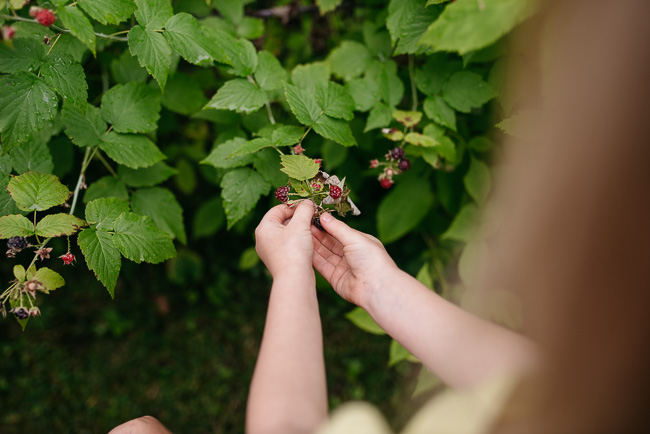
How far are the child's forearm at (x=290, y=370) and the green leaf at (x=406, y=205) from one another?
973mm

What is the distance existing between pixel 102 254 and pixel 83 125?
55cm

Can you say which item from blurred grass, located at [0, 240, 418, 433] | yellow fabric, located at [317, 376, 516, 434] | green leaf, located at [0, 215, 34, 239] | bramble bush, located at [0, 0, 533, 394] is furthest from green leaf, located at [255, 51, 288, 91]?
blurred grass, located at [0, 240, 418, 433]

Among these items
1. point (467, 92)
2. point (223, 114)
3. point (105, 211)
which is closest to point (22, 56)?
point (105, 211)

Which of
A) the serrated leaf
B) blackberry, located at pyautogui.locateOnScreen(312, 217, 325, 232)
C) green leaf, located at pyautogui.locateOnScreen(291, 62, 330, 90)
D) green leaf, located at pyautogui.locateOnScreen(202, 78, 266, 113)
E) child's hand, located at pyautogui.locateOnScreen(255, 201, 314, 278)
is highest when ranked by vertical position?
the serrated leaf

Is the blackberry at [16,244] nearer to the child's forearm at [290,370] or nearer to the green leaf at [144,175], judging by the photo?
the green leaf at [144,175]

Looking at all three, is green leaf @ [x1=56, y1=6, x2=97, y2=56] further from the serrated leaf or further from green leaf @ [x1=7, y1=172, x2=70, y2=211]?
the serrated leaf

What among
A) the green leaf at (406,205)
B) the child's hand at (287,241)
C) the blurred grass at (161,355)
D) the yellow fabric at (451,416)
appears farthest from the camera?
the blurred grass at (161,355)

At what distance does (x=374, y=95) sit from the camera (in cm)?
167

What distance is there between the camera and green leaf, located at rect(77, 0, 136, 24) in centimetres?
117

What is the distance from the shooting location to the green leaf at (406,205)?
2059 millimetres

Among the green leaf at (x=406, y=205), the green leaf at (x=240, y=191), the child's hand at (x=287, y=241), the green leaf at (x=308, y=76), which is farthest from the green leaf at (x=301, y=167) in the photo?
the green leaf at (x=406, y=205)

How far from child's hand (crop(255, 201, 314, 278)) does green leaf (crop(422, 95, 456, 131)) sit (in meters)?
0.66

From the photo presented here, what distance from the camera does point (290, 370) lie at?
3.34 feet

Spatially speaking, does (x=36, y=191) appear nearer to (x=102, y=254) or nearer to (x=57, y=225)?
(x=57, y=225)
